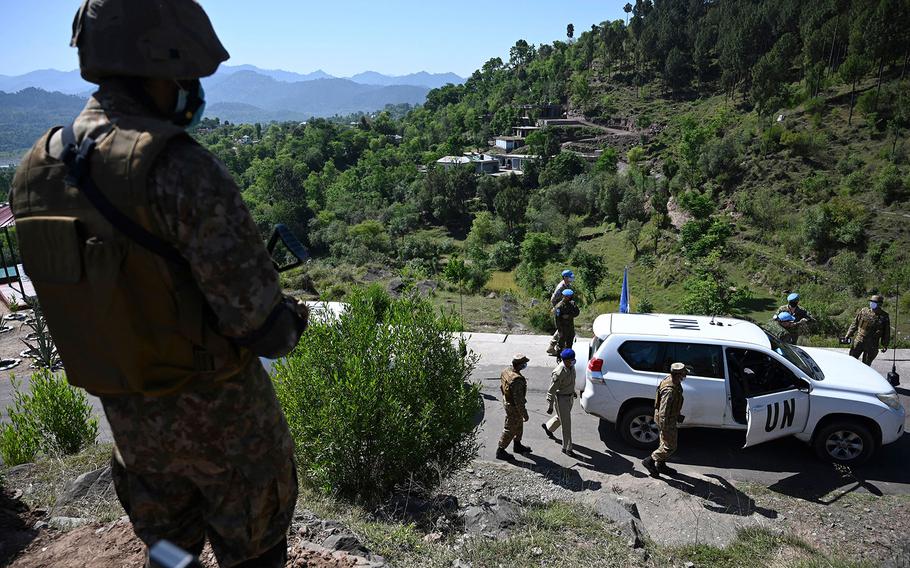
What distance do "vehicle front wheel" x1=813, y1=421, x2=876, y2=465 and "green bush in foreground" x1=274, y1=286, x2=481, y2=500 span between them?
15.0 ft

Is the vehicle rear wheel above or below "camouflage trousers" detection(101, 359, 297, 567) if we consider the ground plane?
below

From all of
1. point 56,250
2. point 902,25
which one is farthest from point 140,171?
point 902,25

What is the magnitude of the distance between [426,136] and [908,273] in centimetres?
9597

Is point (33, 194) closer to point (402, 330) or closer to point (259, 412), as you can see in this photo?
point (259, 412)

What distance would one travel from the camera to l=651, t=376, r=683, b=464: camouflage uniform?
23.7ft

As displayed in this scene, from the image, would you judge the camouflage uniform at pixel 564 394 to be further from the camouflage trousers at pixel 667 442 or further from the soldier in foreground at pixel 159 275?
the soldier in foreground at pixel 159 275

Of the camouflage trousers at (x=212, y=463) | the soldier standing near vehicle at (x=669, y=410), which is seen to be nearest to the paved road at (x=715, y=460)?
the soldier standing near vehicle at (x=669, y=410)

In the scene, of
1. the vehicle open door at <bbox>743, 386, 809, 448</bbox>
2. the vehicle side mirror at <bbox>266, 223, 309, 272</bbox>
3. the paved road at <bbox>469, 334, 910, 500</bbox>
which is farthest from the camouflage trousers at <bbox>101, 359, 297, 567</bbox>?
the vehicle open door at <bbox>743, 386, 809, 448</bbox>

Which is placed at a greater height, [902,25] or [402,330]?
[902,25]

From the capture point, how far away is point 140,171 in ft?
5.96

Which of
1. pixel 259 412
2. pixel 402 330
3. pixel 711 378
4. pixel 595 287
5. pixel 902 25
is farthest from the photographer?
pixel 902 25

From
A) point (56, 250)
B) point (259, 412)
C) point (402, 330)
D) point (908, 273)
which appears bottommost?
point (908, 273)

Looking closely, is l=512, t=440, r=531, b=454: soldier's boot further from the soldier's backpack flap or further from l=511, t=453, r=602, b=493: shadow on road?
the soldier's backpack flap

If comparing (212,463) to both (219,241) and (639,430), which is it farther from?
(639,430)
